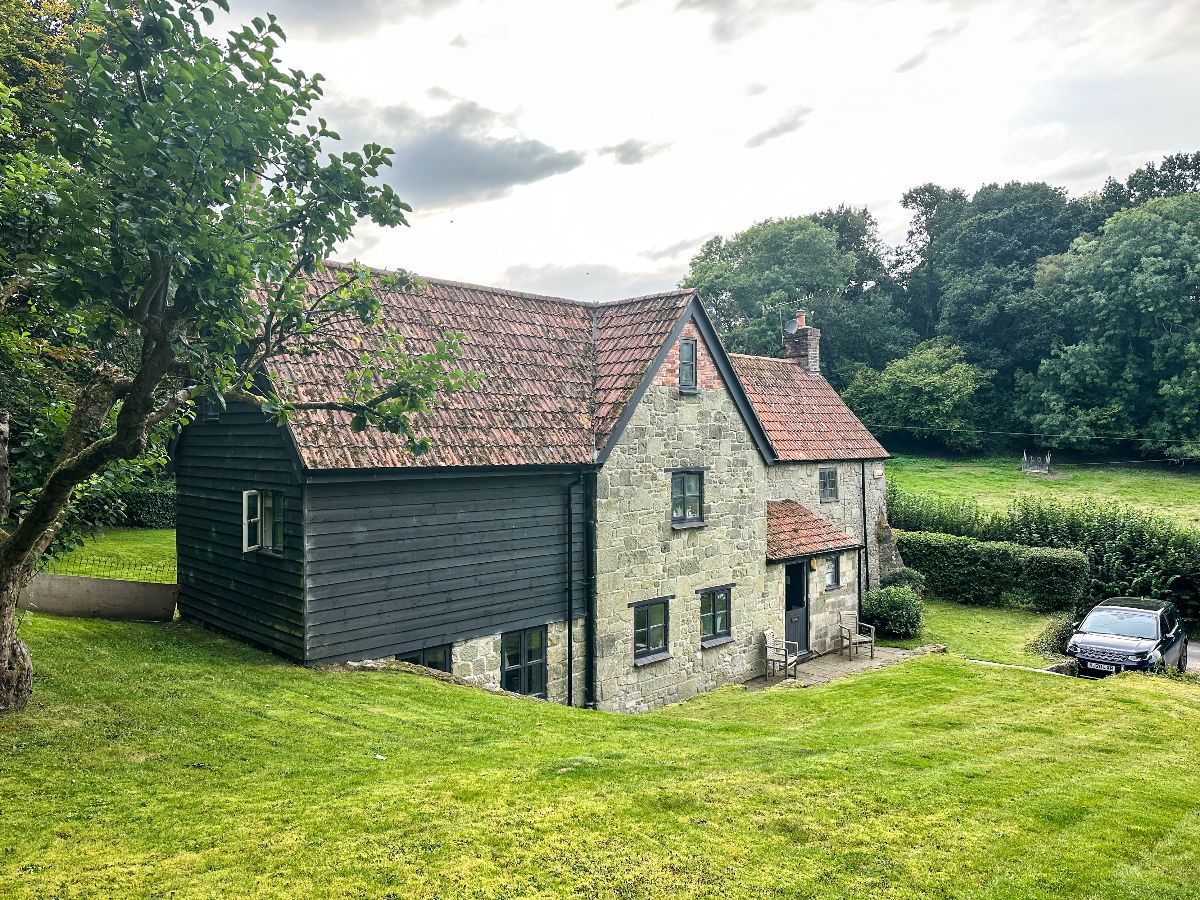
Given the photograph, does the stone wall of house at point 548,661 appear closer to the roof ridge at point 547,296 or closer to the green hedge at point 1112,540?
the roof ridge at point 547,296

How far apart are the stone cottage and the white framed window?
0.13ft

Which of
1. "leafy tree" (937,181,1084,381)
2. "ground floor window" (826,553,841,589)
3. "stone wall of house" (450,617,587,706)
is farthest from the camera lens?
"leafy tree" (937,181,1084,381)

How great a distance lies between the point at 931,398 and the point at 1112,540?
96.0 feet

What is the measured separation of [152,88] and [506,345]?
32.6ft

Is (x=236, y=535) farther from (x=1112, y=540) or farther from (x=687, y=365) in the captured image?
(x=1112, y=540)

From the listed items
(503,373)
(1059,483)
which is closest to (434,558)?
(503,373)

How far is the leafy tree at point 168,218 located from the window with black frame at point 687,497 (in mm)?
9169

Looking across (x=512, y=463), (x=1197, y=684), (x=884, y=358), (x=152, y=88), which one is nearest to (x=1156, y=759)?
(x=1197, y=684)

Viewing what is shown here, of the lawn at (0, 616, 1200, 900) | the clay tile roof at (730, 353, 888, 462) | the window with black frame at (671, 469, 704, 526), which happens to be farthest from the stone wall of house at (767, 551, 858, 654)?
the lawn at (0, 616, 1200, 900)

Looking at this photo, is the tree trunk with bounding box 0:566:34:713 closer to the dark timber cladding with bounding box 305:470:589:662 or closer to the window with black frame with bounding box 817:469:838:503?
the dark timber cladding with bounding box 305:470:589:662

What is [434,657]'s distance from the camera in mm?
13961

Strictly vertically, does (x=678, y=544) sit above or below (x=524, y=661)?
above

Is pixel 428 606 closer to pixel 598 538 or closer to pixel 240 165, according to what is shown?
pixel 598 538

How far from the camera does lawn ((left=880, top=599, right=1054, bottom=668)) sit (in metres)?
21.8
